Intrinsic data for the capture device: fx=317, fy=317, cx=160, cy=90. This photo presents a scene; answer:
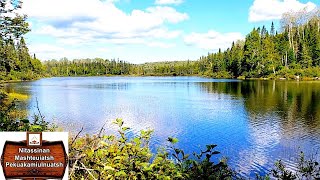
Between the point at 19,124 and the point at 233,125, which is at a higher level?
the point at 19,124

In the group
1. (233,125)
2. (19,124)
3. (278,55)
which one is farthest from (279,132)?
(278,55)

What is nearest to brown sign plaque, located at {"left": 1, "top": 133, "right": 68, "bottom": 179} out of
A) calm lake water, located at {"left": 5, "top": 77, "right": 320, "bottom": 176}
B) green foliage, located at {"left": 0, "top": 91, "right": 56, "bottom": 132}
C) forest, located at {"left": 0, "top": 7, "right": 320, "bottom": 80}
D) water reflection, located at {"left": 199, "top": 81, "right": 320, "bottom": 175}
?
green foliage, located at {"left": 0, "top": 91, "right": 56, "bottom": 132}

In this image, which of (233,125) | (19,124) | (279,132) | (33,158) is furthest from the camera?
(233,125)

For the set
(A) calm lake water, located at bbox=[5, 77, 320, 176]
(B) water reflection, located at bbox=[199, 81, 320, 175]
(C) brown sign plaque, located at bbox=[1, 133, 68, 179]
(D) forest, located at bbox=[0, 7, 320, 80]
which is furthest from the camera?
(D) forest, located at bbox=[0, 7, 320, 80]

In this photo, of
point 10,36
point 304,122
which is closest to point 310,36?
point 304,122

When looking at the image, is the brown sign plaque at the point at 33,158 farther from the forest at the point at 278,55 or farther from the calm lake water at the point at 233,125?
the forest at the point at 278,55

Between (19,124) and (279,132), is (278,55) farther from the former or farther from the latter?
(19,124)

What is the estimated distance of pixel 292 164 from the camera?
1398 centimetres

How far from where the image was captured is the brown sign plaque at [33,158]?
2121 millimetres

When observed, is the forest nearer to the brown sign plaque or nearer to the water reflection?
the water reflection

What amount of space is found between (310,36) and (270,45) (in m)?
10.1

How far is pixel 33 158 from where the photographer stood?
2.12 m

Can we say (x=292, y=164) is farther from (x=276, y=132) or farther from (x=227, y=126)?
(x=227, y=126)

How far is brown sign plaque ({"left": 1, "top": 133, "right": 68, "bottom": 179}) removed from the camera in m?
2.12
